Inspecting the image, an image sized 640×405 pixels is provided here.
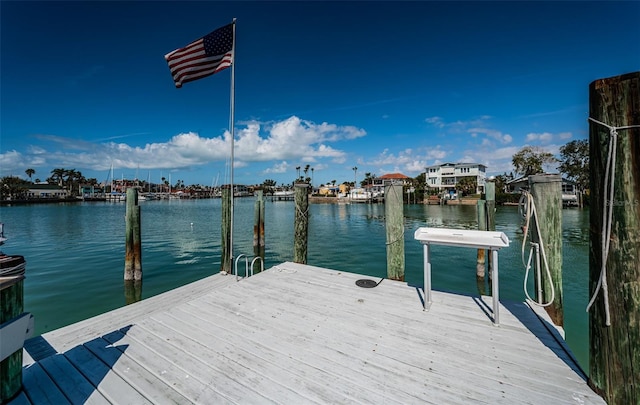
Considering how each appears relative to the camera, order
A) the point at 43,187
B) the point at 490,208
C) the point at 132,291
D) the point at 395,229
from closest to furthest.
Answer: the point at 395,229, the point at 132,291, the point at 490,208, the point at 43,187

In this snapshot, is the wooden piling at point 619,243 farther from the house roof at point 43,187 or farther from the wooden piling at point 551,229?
the house roof at point 43,187

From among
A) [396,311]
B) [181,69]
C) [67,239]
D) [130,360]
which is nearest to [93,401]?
[130,360]

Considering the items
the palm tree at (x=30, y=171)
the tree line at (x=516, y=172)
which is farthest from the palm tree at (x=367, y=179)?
the palm tree at (x=30, y=171)

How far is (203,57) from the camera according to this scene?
6844 millimetres

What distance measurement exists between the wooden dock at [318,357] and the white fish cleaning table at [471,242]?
0.99ft

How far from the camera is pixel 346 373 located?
2.62 meters

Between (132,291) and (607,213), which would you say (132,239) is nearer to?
(132,291)

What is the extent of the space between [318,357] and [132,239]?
9.28m

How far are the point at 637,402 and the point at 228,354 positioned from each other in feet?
11.5

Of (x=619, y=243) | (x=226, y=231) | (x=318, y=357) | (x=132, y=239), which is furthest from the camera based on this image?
(x=132, y=239)

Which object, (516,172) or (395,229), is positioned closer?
(395,229)

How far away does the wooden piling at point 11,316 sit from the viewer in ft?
6.82

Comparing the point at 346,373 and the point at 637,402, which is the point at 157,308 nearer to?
the point at 346,373

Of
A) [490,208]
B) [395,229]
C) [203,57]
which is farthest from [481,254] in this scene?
[203,57]
